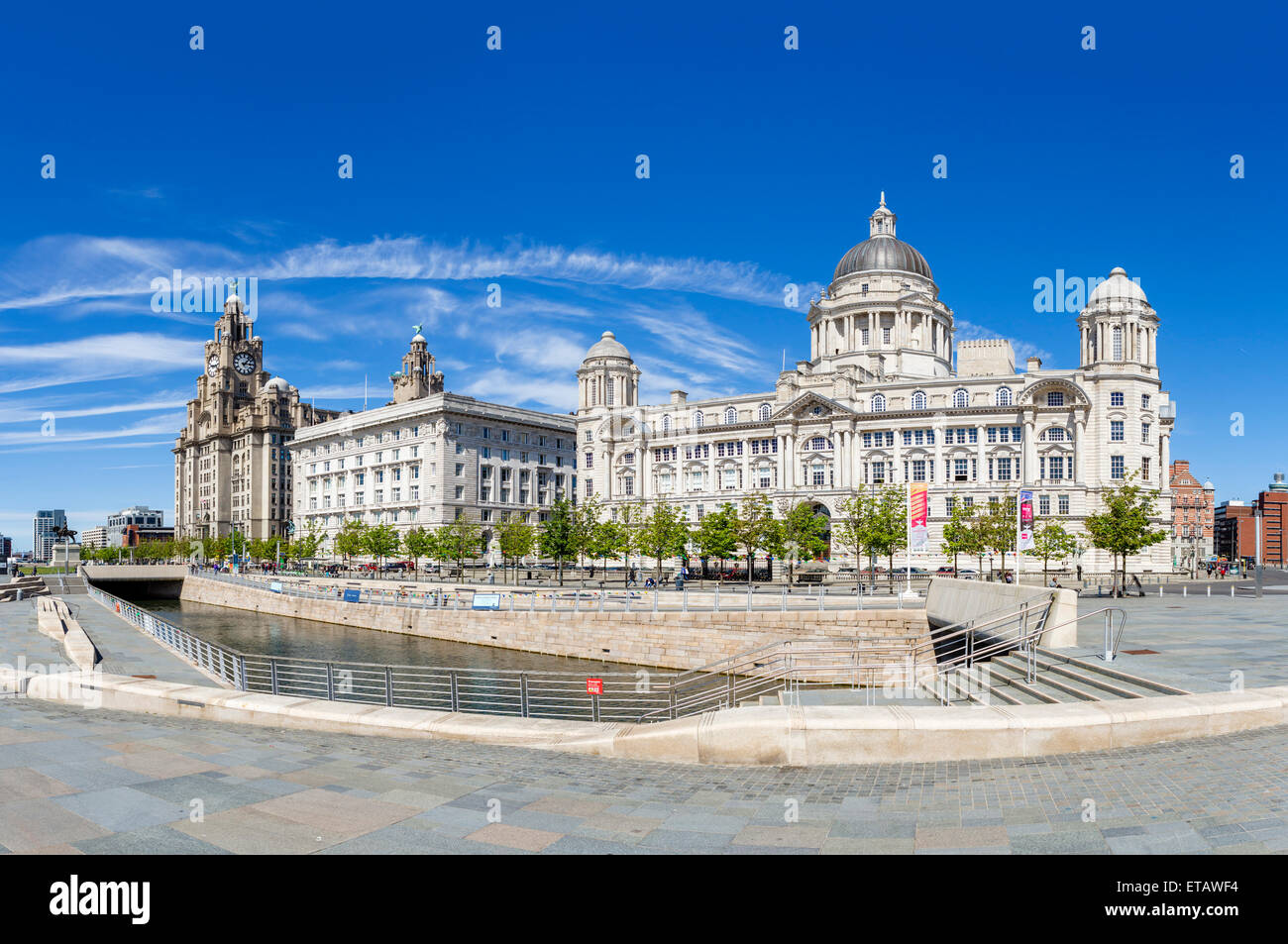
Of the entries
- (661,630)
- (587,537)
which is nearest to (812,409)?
(587,537)

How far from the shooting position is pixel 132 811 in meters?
8.67

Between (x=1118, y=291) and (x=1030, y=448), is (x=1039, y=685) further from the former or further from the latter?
(x=1118, y=291)

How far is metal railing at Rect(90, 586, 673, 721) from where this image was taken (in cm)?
2223

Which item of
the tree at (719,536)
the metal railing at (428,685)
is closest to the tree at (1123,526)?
the tree at (719,536)

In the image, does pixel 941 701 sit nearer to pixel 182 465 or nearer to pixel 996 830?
pixel 996 830

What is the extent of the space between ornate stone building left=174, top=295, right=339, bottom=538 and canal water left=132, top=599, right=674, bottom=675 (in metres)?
96.7

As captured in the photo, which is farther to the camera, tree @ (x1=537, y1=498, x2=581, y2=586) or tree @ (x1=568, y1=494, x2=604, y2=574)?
tree @ (x1=568, y1=494, x2=604, y2=574)

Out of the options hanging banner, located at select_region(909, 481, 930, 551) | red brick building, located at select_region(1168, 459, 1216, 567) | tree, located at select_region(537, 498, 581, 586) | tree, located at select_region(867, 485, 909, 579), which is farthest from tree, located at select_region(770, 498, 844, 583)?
red brick building, located at select_region(1168, 459, 1216, 567)

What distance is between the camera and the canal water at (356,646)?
39469mm

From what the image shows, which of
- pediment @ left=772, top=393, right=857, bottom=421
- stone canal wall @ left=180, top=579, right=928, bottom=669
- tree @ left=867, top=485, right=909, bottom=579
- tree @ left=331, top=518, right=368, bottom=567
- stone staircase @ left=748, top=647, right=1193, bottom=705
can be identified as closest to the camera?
stone staircase @ left=748, top=647, right=1193, bottom=705

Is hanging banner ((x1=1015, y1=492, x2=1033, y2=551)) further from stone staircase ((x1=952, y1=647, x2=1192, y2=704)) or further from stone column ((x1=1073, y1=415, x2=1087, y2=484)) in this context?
stone column ((x1=1073, y1=415, x2=1087, y2=484))
